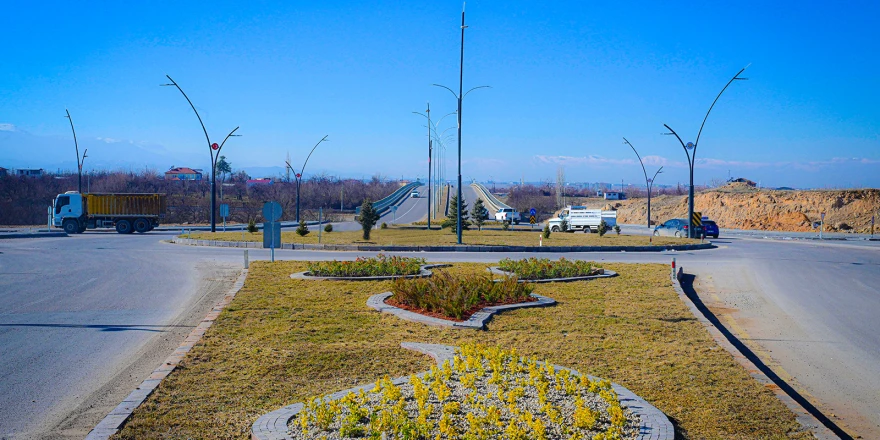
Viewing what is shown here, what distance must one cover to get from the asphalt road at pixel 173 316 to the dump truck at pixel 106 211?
16552 millimetres

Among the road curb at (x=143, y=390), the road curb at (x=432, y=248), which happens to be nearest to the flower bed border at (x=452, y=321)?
the road curb at (x=143, y=390)

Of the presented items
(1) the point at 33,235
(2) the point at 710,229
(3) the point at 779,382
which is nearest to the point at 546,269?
(3) the point at 779,382

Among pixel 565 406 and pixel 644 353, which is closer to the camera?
pixel 565 406

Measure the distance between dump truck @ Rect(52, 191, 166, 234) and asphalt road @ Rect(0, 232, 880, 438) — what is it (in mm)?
16552

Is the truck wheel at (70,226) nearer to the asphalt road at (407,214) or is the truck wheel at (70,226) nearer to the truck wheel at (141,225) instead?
the truck wheel at (141,225)

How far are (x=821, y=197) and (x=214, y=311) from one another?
6601 centimetres

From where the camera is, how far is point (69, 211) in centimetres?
4191

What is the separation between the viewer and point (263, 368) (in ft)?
25.5

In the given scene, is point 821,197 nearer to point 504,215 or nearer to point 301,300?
point 504,215

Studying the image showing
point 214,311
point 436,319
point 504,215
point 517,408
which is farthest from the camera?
point 504,215

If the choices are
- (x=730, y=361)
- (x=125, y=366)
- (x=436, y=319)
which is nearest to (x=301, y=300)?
(x=436, y=319)

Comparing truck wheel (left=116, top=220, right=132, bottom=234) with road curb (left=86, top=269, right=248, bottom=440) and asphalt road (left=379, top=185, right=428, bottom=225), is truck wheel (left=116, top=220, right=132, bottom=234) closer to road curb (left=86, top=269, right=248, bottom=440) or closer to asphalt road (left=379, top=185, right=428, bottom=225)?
asphalt road (left=379, top=185, right=428, bottom=225)

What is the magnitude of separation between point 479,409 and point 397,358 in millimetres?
2512

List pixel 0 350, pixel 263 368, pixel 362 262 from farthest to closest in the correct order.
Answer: pixel 362 262 → pixel 0 350 → pixel 263 368
